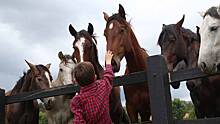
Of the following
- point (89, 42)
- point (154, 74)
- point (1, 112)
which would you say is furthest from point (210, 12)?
point (1, 112)

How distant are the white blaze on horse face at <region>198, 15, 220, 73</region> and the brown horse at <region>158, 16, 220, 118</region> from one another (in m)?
1.05

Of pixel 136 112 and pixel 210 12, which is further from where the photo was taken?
pixel 136 112

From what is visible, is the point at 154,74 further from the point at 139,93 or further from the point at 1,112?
the point at 1,112

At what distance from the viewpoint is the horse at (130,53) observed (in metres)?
5.39

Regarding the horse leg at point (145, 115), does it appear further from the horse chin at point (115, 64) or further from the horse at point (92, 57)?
the horse chin at point (115, 64)

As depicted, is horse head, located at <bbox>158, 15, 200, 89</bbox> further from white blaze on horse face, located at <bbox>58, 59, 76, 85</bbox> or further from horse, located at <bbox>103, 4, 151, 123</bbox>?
white blaze on horse face, located at <bbox>58, 59, 76, 85</bbox>

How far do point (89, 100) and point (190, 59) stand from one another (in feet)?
9.88

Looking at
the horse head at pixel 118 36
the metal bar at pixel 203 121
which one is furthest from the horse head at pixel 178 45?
the metal bar at pixel 203 121

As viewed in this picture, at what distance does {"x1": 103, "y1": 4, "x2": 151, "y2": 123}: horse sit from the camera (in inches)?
212

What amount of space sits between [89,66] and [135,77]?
727 mm

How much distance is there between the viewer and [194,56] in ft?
19.2

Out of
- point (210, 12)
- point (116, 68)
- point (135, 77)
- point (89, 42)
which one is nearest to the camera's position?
point (135, 77)

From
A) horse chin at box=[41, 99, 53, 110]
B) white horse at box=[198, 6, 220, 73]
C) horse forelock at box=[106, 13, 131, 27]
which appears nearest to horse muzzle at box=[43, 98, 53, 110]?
horse chin at box=[41, 99, 53, 110]

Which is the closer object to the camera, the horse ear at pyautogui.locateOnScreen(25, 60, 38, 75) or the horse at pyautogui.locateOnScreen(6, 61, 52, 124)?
the horse at pyautogui.locateOnScreen(6, 61, 52, 124)
